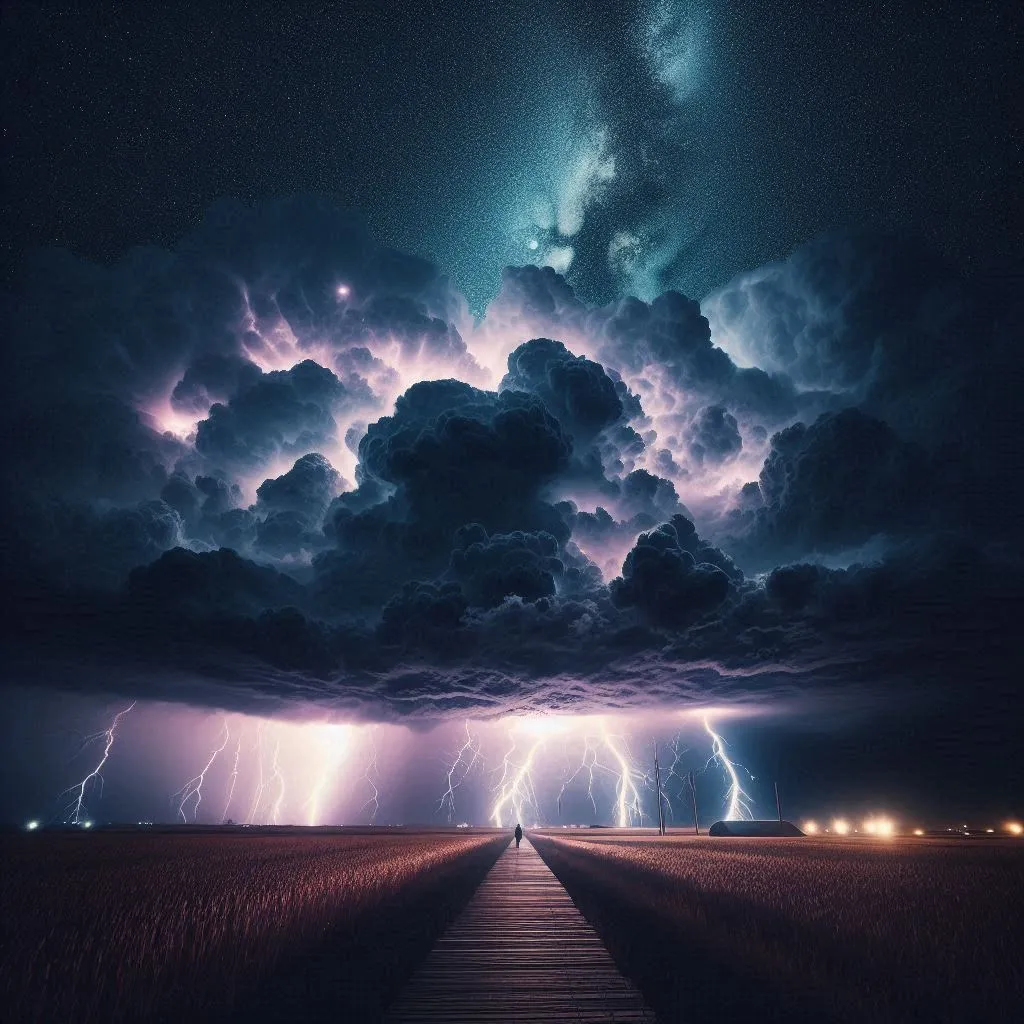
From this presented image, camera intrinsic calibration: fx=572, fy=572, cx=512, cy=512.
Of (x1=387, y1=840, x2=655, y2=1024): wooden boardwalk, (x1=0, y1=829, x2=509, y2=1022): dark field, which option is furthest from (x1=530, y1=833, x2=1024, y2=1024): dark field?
(x1=0, y1=829, x2=509, y2=1022): dark field

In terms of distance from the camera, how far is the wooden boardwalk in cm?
692

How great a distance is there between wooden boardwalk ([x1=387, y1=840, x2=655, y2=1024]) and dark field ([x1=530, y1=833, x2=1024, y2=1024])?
1.69 feet

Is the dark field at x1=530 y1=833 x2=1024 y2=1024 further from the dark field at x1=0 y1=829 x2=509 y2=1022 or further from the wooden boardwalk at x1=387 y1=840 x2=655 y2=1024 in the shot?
the dark field at x1=0 y1=829 x2=509 y2=1022

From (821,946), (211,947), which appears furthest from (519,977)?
(821,946)

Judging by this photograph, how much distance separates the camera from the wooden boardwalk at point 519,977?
6922 millimetres

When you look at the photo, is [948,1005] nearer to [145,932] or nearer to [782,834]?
[145,932]

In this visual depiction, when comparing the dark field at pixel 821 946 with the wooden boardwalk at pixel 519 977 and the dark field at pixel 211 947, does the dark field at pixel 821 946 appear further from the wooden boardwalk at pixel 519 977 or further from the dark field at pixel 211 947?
the dark field at pixel 211 947

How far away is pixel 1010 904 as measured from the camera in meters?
12.5

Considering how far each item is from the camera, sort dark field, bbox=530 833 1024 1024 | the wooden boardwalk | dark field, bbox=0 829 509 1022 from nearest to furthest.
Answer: dark field, bbox=0 829 509 1022 → the wooden boardwalk → dark field, bbox=530 833 1024 1024

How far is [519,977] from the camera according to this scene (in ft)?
27.7

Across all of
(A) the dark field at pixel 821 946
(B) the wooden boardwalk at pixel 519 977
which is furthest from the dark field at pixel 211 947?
(A) the dark field at pixel 821 946

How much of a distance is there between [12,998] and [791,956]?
10.3m

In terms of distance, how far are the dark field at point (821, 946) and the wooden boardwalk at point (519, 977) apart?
1.69ft

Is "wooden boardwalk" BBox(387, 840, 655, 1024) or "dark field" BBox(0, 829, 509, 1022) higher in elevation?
"dark field" BBox(0, 829, 509, 1022)
